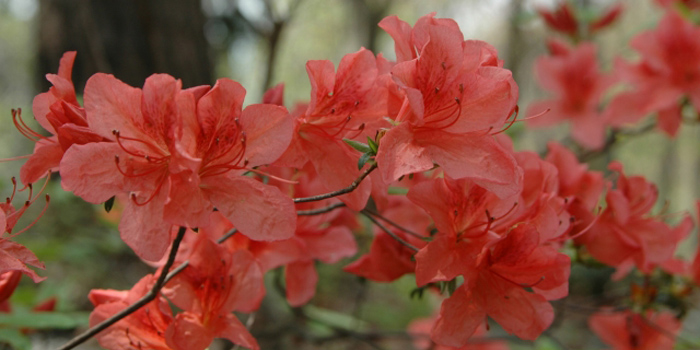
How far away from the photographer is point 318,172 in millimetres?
775

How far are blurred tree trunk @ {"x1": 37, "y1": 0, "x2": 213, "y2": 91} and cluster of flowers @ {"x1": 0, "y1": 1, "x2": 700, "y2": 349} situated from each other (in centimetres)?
183

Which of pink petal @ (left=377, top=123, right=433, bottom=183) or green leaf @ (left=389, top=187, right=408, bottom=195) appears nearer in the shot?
pink petal @ (left=377, top=123, right=433, bottom=183)

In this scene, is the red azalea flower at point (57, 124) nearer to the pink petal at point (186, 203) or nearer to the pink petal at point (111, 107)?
the pink petal at point (111, 107)

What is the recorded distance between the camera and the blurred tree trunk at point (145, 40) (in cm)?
254

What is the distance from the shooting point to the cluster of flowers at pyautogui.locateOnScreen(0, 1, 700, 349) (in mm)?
667

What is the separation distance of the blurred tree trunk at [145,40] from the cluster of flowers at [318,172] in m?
1.83

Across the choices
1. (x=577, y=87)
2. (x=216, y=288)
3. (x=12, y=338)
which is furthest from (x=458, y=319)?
(x=577, y=87)

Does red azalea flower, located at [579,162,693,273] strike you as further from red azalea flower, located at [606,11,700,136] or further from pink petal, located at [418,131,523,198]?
red azalea flower, located at [606,11,700,136]

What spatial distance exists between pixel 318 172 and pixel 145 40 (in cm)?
218

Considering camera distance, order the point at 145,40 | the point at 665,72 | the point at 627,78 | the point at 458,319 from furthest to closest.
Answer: the point at 145,40
the point at 627,78
the point at 665,72
the point at 458,319

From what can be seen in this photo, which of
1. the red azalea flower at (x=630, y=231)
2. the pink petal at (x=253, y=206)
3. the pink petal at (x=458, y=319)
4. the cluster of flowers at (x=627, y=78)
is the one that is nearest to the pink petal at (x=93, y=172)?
the pink petal at (x=253, y=206)

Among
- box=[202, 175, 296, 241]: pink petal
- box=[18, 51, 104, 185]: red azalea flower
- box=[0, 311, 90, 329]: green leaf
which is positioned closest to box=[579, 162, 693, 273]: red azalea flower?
box=[202, 175, 296, 241]: pink petal

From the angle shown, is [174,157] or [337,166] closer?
[174,157]

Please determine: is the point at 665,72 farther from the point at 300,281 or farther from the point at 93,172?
the point at 93,172
